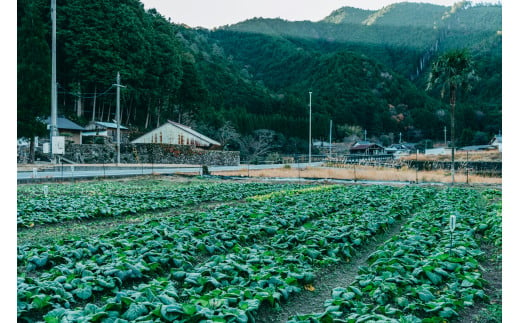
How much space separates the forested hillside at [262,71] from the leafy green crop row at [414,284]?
25.9 meters

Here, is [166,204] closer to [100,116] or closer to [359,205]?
[359,205]

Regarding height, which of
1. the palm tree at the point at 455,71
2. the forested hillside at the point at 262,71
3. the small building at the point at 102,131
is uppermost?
the forested hillside at the point at 262,71

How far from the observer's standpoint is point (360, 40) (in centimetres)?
12638

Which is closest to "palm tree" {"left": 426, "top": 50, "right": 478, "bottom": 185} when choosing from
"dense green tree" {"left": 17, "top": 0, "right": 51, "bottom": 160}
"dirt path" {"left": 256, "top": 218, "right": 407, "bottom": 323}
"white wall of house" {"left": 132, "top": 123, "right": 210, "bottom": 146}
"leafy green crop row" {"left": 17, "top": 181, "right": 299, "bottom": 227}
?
"leafy green crop row" {"left": 17, "top": 181, "right": 299, "bottom": 227}

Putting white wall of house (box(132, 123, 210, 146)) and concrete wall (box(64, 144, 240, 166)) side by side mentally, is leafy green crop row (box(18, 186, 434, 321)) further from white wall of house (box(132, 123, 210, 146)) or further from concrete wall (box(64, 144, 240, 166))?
white wall of house (box(132, 123, 210, 146))

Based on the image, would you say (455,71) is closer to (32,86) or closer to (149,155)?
(32,86)

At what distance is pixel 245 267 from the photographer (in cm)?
571

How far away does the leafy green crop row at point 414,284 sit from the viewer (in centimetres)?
434

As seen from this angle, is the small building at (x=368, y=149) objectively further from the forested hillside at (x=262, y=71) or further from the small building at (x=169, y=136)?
the small building at (x=169, y=136)

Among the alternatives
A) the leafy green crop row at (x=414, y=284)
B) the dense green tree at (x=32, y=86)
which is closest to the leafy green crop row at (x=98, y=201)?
the leafy green crop row at (x=414, y=284)

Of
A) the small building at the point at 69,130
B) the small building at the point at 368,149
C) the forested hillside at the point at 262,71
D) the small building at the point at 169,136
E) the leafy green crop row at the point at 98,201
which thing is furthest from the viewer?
the small building at the point at 368,149

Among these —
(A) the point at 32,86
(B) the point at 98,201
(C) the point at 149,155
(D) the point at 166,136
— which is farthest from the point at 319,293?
(D) the point at 166,136

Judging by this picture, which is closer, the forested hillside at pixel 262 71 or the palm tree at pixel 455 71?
the palm tree at pixel 455 71
